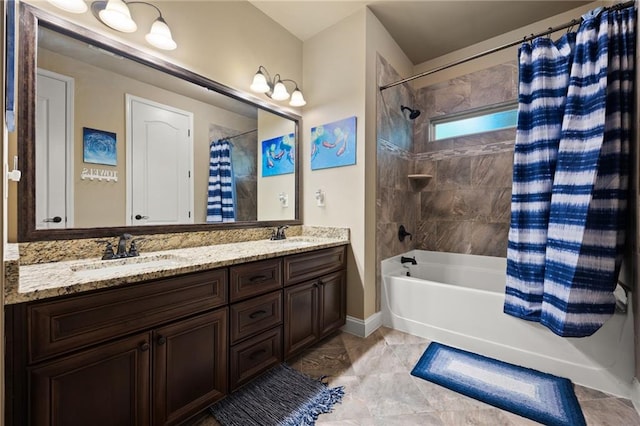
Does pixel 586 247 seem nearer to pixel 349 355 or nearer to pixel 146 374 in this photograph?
pixel 349 355

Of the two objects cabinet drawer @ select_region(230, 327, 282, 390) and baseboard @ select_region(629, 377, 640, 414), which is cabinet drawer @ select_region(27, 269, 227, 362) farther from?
baseboard @ select_region(629, 377, 640, 414)

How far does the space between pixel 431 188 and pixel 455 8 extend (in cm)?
166

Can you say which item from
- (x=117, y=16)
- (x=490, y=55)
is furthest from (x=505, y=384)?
(x=117, y=16)

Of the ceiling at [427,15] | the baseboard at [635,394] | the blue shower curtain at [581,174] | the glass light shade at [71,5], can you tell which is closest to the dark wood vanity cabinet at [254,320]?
the glass light shade at [71,5]

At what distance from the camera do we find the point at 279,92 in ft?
7.57

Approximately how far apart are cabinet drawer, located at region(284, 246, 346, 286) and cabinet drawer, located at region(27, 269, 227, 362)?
52 centimetres

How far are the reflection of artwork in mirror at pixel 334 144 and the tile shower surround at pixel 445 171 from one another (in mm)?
280

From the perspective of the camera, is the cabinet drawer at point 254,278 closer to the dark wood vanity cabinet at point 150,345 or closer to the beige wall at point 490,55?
the dark wood vanity cabinet at point 150,345

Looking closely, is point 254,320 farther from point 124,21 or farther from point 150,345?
point 124,21

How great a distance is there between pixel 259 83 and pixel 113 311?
1794 millimetres

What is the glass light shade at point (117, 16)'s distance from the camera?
1.39 m

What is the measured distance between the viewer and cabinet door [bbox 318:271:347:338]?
6.90ft

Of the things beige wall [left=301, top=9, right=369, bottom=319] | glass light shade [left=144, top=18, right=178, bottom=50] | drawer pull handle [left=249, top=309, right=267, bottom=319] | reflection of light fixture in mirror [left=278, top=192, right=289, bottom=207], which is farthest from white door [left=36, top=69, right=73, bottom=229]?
beige wall [left=301, top=9, right=369, bottom=319]

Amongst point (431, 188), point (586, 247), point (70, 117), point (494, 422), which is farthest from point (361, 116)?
point (494, 422)
